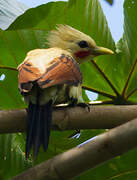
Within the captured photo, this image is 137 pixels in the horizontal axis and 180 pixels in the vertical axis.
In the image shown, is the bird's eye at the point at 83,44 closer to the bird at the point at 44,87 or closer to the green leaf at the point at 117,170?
the bird at the point at 44,87

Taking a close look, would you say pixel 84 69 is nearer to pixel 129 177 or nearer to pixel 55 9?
pixel 55 9

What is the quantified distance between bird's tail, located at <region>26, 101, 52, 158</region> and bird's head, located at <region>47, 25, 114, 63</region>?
1113 mm

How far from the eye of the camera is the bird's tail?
2.30 meters

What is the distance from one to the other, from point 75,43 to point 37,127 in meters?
1.57

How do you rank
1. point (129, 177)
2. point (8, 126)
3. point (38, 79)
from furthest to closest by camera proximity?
1. point (129, 177)
2. point (38, 79)
3. point (8, 126)

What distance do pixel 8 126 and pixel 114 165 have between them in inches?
51.8

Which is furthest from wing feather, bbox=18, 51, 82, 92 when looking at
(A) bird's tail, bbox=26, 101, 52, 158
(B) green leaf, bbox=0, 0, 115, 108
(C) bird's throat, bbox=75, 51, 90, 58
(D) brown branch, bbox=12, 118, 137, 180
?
(D) brown branch, bbox=12, 118, 137, 180

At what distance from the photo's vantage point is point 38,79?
249 cm

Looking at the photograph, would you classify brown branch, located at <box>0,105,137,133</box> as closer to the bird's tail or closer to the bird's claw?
the bird's tail

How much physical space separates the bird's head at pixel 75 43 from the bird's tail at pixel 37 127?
3.65ft

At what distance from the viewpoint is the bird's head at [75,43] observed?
3531mm

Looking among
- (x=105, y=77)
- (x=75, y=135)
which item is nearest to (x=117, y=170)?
(x=75, y=135)

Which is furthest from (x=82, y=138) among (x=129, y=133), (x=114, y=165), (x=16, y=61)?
(x=129, y=133)

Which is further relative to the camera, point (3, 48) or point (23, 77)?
point (3, 48)
